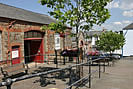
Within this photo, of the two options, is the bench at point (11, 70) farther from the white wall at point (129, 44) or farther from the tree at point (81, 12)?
the white wall at point (129, 44)

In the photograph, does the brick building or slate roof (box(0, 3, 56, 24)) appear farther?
slate roof (box(0, 3, 56, 24))

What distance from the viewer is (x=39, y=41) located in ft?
51.6

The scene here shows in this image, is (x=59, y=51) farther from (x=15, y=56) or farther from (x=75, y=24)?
(x=75, y=24)

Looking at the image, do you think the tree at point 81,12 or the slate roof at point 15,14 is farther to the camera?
the slate roof at point 15,14

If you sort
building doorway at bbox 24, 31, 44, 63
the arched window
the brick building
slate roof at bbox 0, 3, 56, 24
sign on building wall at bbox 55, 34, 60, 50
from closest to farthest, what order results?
the brick building, slate roof at bbox 0, 3, 56, 24, the arched window, building doorway at bbox 24, 31, 44, 63, sign on building wall at bbox 55, 34, 60, 50

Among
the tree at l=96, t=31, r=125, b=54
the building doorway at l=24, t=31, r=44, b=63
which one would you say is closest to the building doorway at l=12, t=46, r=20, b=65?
the building doorway at l=24, t=31, r=44, b=63

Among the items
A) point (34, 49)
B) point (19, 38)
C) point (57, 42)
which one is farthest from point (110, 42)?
point (19, 38)

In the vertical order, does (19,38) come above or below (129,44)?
above

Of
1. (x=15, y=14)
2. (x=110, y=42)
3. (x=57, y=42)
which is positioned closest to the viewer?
(x=15, y=14)

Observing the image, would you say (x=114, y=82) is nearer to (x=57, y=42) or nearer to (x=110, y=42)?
(x=57, y=42)

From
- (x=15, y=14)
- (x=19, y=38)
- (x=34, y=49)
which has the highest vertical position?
(x=15, y=14)

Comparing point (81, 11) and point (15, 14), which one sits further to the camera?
point (15, 14)

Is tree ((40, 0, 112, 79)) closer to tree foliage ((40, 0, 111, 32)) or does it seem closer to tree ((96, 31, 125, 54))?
tree foliage ((40, 0, 111, 32))

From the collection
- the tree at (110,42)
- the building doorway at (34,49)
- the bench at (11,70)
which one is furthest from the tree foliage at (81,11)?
the tree at (110,42)
